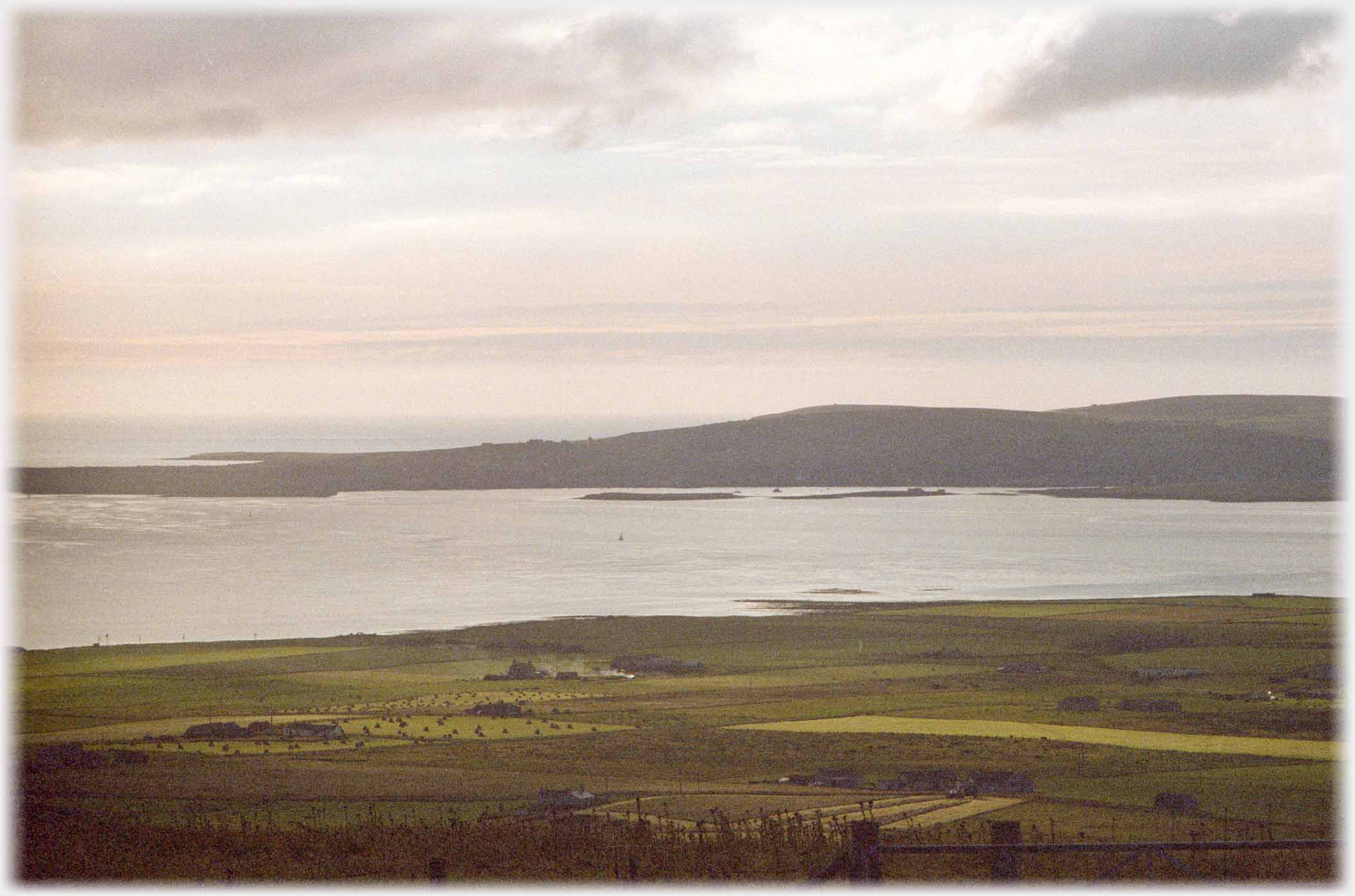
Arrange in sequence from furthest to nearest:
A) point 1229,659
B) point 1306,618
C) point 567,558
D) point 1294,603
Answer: point 567,558
point 1294,603
point 1306,618
point 1229,659

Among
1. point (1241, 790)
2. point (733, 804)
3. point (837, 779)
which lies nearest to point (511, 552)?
point (837, 779)

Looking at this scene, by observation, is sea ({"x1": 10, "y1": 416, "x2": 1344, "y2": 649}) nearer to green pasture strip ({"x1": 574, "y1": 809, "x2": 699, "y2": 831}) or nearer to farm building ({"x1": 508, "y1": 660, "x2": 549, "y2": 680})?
farm building ({"x1": 508, "y1": 660, "x2": 549, "y2": 680})

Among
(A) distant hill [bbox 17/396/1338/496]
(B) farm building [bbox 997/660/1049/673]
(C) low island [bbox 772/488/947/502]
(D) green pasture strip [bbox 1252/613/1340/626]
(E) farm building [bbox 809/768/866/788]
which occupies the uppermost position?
(A) distant hill [bbox 17/396/1338/496]

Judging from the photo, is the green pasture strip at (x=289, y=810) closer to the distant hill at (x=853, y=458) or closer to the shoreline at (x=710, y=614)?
the shoreline at (x=710, y=614)

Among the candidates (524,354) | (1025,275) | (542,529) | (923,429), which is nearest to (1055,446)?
(923,429)

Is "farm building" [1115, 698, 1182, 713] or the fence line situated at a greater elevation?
the fence line

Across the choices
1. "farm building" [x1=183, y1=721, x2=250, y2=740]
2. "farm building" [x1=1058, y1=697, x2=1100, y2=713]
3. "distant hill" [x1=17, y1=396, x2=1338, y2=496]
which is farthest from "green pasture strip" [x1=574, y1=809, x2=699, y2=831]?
"distant hill" [x1=17, y1=396, x2=1338, y2=496]

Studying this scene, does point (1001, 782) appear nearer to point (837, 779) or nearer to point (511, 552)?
point (837, 779)
